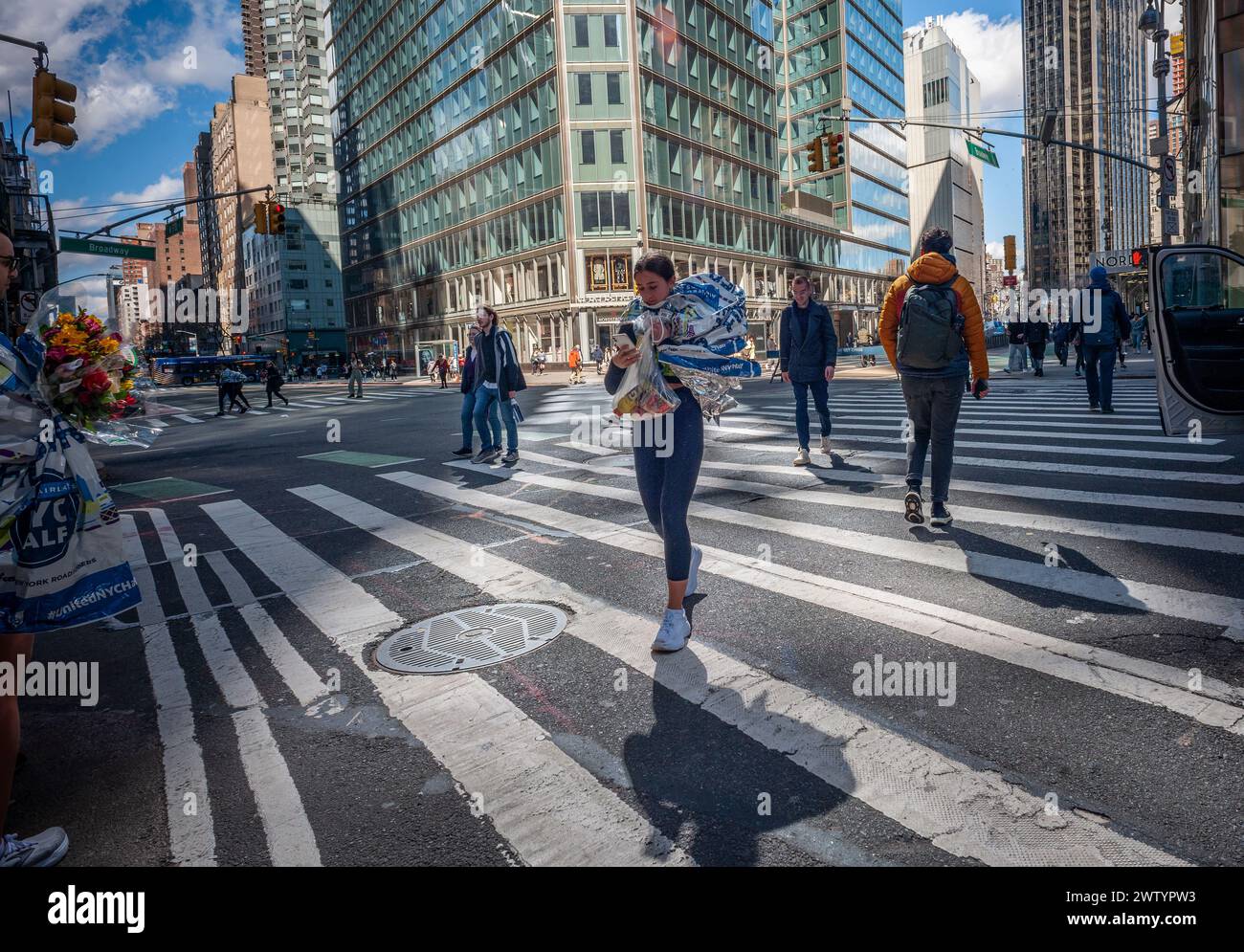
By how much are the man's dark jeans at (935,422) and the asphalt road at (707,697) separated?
38 cm

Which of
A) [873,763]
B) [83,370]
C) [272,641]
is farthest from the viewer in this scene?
[272,641]

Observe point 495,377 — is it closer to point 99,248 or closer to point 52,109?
point 52,109

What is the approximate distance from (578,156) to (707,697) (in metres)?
53.8

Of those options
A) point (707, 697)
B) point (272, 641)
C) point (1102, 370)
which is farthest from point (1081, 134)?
point (272, 641)

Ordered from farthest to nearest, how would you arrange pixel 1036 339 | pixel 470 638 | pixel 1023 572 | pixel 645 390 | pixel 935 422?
pixel 1036 339
pixel 935 422
pixel 1023 572
pixel 470 638
pixel 645 390

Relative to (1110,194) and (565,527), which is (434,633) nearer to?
(565,527)

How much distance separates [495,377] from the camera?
11.2 metres

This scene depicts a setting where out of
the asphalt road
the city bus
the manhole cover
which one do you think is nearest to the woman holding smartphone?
the asphalt road

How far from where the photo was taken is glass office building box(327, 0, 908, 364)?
53.1m

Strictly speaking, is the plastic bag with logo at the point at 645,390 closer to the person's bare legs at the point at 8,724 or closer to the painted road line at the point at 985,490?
the person's bare legs at the point at 8,724

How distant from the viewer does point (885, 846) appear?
246 cm

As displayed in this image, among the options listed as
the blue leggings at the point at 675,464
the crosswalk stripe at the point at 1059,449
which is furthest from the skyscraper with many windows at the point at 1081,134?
the blue leggings at the point at 675,464

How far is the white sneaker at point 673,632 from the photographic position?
13.6ft

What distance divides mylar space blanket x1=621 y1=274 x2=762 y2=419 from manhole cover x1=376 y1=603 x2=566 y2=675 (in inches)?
60.3
